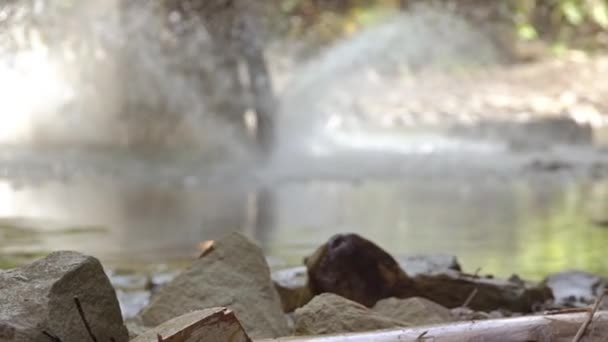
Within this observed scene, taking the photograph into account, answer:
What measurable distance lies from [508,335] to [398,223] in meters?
3.93

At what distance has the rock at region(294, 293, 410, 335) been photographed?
250cm

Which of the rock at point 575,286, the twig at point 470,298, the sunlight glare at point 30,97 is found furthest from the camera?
the sunlight glare at point 30,97

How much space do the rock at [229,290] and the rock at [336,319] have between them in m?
0.27

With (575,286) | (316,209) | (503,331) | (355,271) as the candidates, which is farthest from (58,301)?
(316,209)

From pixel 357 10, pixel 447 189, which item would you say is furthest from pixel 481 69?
pixel 447 189

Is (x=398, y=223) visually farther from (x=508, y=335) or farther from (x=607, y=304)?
(x=508, y=335)

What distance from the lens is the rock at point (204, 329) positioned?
2.14m

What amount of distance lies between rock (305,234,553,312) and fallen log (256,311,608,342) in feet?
3.32

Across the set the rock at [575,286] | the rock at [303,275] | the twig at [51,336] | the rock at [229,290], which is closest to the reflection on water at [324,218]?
the rock at [575,286]

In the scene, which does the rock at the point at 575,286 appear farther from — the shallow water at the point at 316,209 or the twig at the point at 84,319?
the twig at the point at 84,319

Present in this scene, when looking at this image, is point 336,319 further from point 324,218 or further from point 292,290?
point 324,218

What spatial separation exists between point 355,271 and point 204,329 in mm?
1208

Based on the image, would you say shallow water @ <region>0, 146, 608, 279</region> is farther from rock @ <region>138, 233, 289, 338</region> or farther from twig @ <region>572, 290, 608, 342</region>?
twig @ <region>572, 290, 608, 342</region>

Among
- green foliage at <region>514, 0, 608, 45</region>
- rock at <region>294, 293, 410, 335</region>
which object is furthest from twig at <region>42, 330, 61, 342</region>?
green foliage at <region>514, 0, 608, 45</region>
